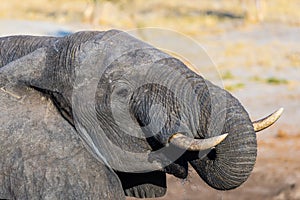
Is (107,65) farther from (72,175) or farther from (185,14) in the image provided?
(185,14)

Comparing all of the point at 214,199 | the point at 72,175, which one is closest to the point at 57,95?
the point at 72,175

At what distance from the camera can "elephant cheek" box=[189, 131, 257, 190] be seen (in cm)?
334

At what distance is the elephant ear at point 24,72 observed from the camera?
3574 millimetres

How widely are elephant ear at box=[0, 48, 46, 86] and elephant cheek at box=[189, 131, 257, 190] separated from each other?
0.67 meters

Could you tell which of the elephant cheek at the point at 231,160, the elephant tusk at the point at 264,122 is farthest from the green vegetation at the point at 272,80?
the elephant cheek at the point at 231,160

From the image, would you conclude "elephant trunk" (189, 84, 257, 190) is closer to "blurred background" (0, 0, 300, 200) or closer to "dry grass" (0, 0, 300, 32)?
"blurred background" (0, 0, 300, 200)

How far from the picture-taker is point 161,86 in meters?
3.45

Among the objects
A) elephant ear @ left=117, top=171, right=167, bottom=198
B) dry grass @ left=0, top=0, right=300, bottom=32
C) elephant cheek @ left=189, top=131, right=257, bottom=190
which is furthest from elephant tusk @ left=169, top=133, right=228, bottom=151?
dry grass @ left=0, top=0, right=300, bottom=32

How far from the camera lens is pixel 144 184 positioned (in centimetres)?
403

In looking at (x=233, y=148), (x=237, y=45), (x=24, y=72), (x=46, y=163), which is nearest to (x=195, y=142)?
(x=233, y=148)

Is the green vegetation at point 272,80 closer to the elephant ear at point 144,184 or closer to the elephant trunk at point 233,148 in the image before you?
the elephant ear at point 144,184

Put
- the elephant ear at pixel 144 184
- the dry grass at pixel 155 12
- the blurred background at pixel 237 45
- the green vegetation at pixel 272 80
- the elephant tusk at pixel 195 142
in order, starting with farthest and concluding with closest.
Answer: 1. the dry grass at pixel 155 12
2. the green vegetation at pixel 272 80
3. the blurred background at pixel 237 45
4. the elephant ear at pixel 144 184
5. the elephant tusk at pixel 195 142

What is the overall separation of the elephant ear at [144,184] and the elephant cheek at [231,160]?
16.2 inches

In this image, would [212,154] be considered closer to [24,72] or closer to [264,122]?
[264,122]
